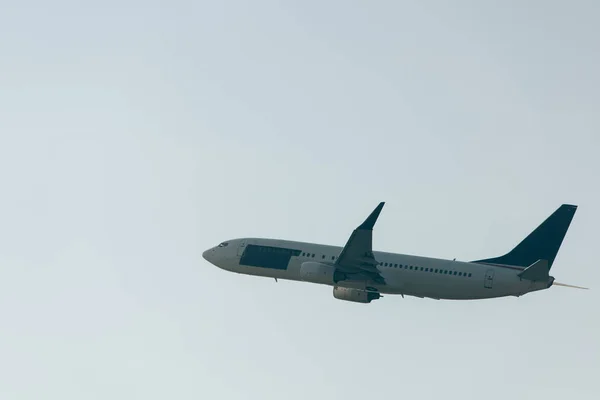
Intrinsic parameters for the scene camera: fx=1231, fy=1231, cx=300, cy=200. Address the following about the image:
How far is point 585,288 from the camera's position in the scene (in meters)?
83.6

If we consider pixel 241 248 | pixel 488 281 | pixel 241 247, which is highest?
pixel 241 247

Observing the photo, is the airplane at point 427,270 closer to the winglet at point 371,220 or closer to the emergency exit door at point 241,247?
the winglet at point 371,220

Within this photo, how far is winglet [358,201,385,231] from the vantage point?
285 feet

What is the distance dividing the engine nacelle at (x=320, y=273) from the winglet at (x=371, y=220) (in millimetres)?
5542

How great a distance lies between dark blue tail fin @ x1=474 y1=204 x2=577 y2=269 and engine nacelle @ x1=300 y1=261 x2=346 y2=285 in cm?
1291

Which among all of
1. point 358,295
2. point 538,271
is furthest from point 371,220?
point 538,271

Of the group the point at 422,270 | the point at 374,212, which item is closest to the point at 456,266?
the point at 422,270

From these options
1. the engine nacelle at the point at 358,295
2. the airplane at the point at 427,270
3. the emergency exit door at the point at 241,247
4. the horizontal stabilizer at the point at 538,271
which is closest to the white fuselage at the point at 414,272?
the airplane at the point at 427,270

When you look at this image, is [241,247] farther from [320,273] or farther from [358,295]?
[358,295]

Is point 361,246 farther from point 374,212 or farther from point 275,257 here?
point 275,257

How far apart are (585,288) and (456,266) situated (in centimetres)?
1049

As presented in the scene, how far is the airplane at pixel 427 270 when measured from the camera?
8844cm

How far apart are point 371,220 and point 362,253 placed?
3.32 metres

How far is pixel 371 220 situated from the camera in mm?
87688
